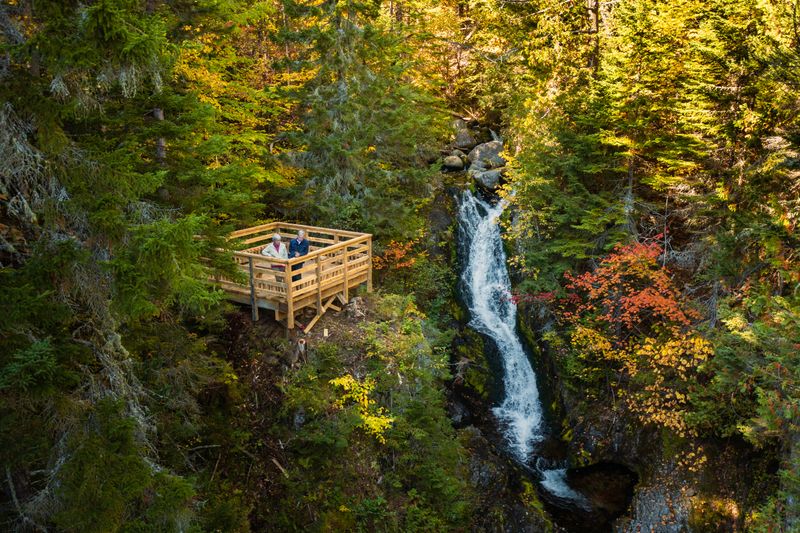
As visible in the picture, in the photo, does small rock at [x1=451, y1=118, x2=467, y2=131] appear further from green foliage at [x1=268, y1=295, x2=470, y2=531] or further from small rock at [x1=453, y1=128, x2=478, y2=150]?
green foliage at [x1=268, y1=295, x2=470, y2=531]

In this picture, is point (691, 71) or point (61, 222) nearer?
point (61, 222)

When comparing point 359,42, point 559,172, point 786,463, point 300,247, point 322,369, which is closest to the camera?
point 786,463

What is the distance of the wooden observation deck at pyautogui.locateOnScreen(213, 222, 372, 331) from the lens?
1118cm

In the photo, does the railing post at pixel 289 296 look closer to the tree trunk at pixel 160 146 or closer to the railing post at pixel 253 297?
the railing post at pixel 253 297

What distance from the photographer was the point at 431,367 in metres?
12.7

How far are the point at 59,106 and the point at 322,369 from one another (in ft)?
23.4

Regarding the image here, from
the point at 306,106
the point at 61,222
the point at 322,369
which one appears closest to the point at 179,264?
the point at 61,222

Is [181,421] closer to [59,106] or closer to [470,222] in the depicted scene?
[59,106]

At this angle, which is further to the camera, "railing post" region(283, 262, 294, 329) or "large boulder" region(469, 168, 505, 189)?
"large boulder" region(469, 168, 505, 189)

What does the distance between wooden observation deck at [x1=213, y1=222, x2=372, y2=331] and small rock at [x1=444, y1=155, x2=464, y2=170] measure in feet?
39.2

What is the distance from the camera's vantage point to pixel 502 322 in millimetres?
18188

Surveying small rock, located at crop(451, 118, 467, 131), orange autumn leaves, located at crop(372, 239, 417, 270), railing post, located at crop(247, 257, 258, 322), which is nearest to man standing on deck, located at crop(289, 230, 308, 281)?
railing post, located at crop(247, 257, 258, 322)

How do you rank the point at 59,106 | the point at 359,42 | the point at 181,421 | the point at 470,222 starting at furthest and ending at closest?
the point at 470,222, the point at 359,42, the point at 181,421, the point at 59,106

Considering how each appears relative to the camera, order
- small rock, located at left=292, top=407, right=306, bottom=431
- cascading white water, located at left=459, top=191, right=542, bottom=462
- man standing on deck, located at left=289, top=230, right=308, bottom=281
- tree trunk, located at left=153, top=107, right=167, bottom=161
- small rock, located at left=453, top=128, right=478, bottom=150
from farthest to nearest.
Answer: small rock, located at left=453, top=128, right=478, bottom=150 → cascading white water, located at left=459, top=191, right=542, bottom=462 → man standing on deck, located at left=289, top=230, right=308, bottom=281 → small rock, located at left=292, top=407, right=306, bottom=431 → tree trunk, located at left=153, top=107, right=167, bottom=161
